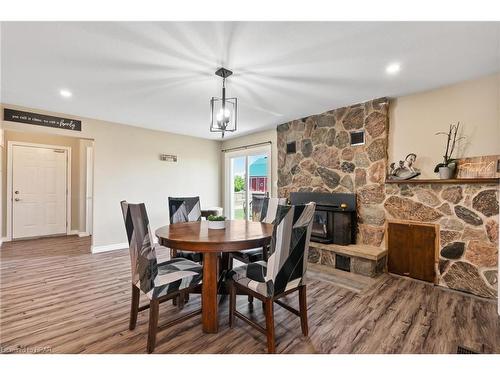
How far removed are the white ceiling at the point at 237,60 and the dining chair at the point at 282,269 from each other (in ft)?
4.52

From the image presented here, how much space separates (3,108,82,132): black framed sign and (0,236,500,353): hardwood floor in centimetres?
221

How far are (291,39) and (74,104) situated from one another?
3272mm

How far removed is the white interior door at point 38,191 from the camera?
5.07 metres

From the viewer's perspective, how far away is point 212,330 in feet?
6.28

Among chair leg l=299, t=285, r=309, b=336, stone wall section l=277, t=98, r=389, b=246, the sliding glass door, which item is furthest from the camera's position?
the sliding glass door

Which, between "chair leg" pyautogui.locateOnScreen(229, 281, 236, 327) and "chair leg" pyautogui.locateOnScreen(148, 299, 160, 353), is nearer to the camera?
"chair leg" pyautogui.locateOnScreen(148, 299, 160, 353)

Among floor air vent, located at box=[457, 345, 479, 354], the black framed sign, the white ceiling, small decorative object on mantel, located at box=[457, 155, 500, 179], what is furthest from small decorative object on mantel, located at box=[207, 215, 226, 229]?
the black framed sign

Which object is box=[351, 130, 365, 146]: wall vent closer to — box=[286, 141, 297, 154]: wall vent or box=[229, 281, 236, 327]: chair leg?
box=[286, 141, 297, 154]: wall vent

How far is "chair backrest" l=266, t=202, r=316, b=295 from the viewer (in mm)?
1643

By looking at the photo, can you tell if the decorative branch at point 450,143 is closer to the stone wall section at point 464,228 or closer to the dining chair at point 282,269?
the stone wall section at point 464,228

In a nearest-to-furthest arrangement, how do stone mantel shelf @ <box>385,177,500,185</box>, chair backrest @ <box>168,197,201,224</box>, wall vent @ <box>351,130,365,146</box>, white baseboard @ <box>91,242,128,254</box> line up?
1. stone mantel shelf @ <box>385,177,500,185</box>
2. chair backrest @ <box>168,197,201,224</box>
3. wall vent @ <box>351,130,365,146</box>
4. white baseboard @ <box>91,242,128,254</box>

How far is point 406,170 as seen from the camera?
121 inches

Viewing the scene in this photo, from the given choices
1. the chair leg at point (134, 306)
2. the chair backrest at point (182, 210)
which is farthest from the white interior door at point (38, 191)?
the chair leg at point (134, 306)
